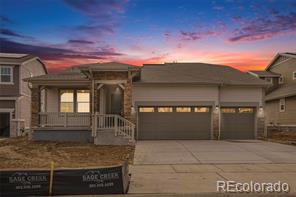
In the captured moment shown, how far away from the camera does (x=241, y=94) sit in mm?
23766

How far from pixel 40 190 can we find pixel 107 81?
42.8ft

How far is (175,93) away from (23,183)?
16.1 meters

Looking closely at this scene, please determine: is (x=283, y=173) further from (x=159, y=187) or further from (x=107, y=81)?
(x=107, y=81)

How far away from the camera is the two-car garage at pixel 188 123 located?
2289cm

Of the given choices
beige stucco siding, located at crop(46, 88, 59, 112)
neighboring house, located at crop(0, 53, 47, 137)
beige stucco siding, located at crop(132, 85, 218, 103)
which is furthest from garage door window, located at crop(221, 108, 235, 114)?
neighboring house, located at crop(0, 53, 47, 137)

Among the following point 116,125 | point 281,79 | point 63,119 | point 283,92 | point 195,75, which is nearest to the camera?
point 116,125

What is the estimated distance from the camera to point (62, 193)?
310 inches

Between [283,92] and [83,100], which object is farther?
[283,92]

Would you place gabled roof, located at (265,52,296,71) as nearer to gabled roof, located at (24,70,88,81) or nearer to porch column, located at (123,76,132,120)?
porch column, located at (123,76,132,120)

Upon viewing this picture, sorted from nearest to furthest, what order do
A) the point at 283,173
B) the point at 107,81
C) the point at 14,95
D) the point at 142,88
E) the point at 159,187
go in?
Answer: the point at 159,187 → the point at 283,173 → the point at 107,81 → the point at 142,88 → the point at 14,95

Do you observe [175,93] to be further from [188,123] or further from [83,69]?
[83,69]

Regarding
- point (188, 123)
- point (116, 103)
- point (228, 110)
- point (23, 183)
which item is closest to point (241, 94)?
point (228, 110)

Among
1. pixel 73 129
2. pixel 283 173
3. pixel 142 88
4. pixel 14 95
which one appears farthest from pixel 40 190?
pixel 14 95

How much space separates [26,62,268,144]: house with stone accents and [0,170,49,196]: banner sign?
12234mm
